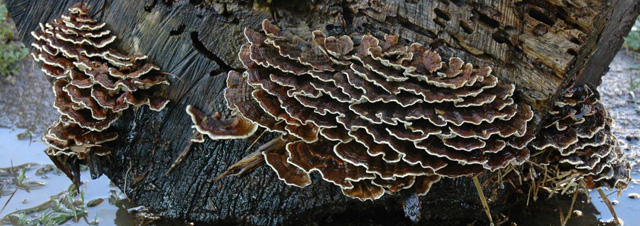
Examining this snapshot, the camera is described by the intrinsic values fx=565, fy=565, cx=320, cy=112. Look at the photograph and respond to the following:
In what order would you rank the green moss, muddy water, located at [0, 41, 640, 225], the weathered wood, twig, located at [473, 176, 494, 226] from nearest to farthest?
the weathered wood
twig, located at [473, 176, 494, 226]
muddy water, located at [0, 41, 640, 225]
the green moss

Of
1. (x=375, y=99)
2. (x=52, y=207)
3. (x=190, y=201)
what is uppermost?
(x=375, y=99)

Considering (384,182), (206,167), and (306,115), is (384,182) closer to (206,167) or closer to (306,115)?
(306,115)

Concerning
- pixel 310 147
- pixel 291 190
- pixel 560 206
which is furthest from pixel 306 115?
pixel 560 206

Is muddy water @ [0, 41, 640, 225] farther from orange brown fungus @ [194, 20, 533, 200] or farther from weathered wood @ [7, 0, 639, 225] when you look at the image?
orange brown fungus @ [194, 20, 533, 200]

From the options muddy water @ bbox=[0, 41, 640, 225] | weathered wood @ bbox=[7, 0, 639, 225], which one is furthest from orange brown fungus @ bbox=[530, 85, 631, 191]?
muddy water @ bbox=[0, 41, 640, 225]

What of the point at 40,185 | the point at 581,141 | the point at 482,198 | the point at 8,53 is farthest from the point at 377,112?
the point at 8,53

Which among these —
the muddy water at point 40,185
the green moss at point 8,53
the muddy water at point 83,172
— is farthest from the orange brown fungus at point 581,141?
the green moss at point 8,53
